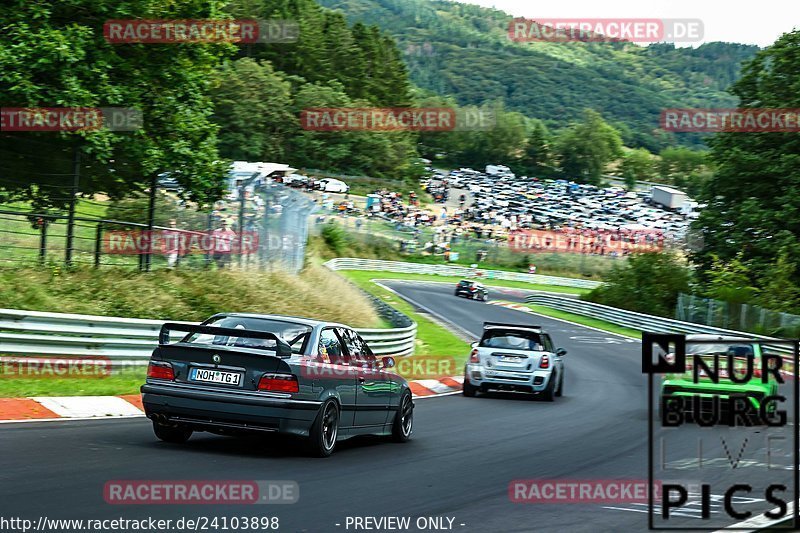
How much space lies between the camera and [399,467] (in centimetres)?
1027

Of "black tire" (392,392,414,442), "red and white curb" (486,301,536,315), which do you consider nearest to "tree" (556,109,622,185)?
"red and white curb" (486,301,536,315)

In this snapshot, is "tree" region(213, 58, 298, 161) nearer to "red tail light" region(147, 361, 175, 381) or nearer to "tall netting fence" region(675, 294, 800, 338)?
"tall netting fence" region(675, 294, 800, 338)

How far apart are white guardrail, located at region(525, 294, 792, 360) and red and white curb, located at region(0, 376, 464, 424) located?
27.6 meters

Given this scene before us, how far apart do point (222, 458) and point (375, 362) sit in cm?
260

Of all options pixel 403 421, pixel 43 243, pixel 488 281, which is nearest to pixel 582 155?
pixel 488 281

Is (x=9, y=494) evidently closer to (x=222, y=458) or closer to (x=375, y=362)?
(x=222, y=458)

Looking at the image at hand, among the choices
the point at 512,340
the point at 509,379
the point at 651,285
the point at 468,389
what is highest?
the point at 651,285

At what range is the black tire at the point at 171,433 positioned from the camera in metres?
10.6

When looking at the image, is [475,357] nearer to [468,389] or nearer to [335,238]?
[468,389]

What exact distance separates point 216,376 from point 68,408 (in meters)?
3.42

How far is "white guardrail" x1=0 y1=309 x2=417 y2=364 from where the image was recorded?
47.6ft

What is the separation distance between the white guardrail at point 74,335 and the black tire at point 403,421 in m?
Answer: 5.25

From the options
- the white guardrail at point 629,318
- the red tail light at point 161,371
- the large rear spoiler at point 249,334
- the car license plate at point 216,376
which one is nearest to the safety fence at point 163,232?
the red tail light at point 161,371

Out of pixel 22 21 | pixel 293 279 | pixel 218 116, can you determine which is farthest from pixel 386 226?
pixel 22 21
